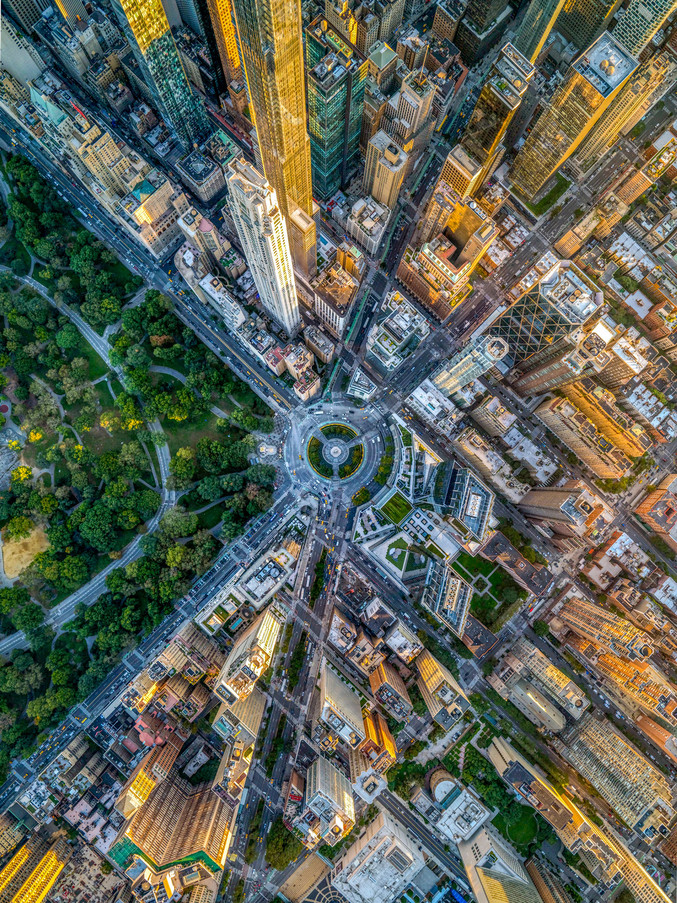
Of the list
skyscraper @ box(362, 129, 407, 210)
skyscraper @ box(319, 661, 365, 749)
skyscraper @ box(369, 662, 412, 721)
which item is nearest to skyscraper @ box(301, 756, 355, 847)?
skyscraper @ box(319, 661, 365, 749)

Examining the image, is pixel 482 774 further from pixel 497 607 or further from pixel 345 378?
pixel 345 378

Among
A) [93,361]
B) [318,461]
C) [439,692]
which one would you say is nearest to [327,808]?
[439,692]

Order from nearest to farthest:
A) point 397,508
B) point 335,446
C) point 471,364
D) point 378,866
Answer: point 471,364 < point 378,866 < point 397,508 < point 335,446

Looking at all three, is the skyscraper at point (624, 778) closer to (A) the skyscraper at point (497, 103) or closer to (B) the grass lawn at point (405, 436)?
(B) the grass lawn at point (405, 436)

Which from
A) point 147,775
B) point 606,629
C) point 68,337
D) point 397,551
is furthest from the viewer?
point 68,337

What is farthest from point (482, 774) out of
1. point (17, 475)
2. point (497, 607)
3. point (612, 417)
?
point (17, 475)

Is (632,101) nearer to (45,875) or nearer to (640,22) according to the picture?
(640,22)
